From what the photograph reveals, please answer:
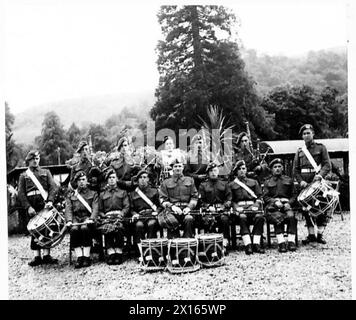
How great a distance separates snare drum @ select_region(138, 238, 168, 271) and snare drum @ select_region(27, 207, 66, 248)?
1402 millimetres

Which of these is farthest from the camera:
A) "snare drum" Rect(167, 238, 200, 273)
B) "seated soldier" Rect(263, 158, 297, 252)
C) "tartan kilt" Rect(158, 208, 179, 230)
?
"seated soldier" Rect(263, 158, 297, 252)

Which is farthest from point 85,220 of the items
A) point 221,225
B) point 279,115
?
A: point 279,115

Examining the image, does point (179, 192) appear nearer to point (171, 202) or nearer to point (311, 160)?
point (171, 202)

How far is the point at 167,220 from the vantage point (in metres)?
6.75

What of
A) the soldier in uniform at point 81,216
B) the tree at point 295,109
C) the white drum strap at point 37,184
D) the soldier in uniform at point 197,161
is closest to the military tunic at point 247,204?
the soldier in uniform at point 197,161

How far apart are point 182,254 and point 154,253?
0.45m

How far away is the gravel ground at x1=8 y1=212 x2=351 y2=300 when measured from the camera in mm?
5793

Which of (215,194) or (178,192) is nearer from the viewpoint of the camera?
(178,192)

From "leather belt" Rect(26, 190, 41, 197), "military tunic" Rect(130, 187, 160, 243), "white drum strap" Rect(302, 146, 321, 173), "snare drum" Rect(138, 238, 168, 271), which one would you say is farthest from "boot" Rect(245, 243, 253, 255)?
"leather belt" Rect(26, 190, 41, 197)

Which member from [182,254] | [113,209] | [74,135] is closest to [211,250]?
[182,254]

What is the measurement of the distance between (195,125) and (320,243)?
10.00 ft

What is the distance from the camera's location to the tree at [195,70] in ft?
25.1

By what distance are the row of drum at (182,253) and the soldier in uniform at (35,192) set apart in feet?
5.94

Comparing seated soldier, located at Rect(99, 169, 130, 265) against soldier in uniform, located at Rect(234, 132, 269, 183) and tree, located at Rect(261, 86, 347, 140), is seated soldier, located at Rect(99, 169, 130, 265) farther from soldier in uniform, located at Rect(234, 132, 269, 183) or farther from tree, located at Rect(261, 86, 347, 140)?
tree, located at Rect(261, 86, 347, 140)
